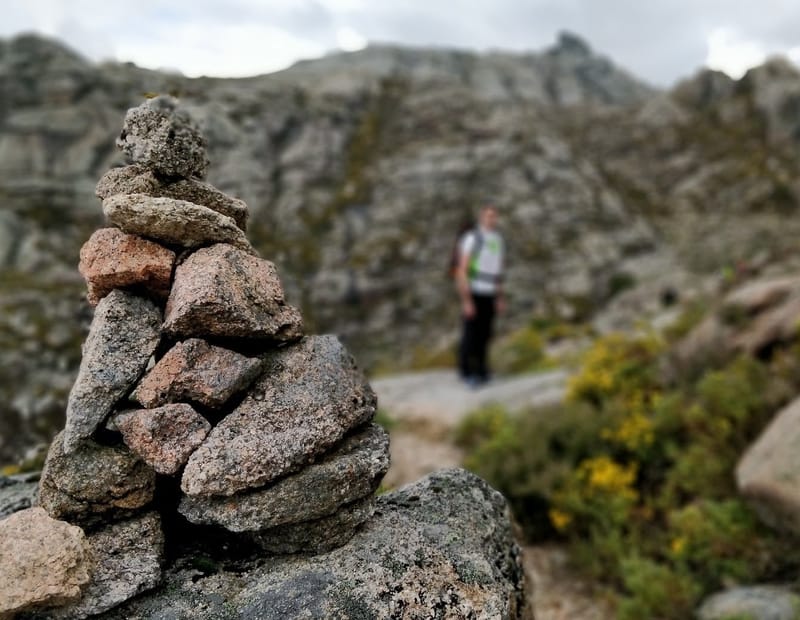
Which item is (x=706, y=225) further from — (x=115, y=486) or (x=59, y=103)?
(x=115, y=486)

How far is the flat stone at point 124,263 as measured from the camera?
143 inches

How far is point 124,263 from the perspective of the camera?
11.9 ft

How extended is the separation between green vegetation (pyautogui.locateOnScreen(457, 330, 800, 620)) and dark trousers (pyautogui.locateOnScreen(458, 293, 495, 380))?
8.73 ft

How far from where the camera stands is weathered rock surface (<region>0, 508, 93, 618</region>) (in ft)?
9.16

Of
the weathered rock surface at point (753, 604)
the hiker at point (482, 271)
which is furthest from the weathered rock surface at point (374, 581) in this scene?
the hiker at point (482, 271)

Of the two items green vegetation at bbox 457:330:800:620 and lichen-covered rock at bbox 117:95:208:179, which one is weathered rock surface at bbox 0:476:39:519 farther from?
green vegetation at bbox 457:330:800:620

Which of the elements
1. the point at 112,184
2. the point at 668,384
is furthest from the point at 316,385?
the point at 668,384

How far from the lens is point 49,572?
285 cm

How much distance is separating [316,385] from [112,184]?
1928 millimetres

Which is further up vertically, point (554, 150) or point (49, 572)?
point (554, 150)

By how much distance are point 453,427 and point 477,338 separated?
2.61 metres

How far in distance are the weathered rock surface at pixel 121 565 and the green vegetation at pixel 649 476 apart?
5.95 m

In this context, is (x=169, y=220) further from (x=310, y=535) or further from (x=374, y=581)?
(x=374, y=581)

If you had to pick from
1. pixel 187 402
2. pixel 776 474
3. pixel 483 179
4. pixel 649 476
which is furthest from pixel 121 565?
pixel 483 179
